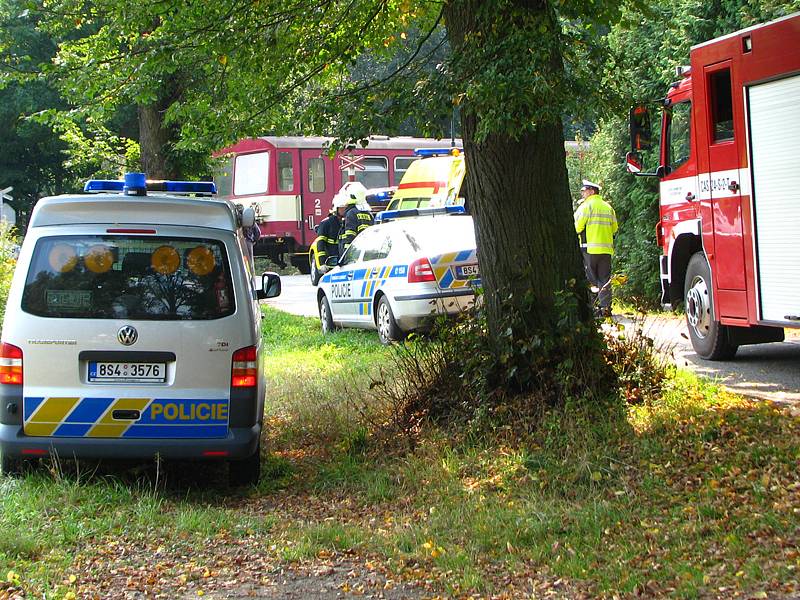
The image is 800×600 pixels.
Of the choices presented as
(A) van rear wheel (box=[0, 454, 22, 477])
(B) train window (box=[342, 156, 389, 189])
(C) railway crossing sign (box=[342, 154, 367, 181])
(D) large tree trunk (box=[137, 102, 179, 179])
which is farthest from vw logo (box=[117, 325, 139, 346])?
(B) train window (box=[342, 156, 389, 189])

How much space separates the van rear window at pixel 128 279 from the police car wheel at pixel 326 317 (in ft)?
29.3

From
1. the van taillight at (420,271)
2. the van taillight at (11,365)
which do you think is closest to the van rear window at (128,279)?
the van taillight at (11,365)

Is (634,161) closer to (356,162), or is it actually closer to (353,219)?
(353,219)

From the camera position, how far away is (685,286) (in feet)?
39.7

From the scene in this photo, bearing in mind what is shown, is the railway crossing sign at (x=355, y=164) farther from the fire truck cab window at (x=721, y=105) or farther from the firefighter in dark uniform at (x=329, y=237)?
the fire truck cab window at (x=721, y=105)

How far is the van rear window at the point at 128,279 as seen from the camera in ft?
22.9

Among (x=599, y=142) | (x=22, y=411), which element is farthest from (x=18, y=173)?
(x=22, y=411)

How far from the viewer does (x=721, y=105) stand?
1062 cm

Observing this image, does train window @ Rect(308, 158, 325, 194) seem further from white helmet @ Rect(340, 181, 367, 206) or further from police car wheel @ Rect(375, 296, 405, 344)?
police car wheel @ Rect(375, 296, 405, 344)

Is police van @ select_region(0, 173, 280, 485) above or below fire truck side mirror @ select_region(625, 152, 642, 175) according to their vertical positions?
below

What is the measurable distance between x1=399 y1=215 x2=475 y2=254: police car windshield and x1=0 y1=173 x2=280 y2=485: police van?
6.48 metres

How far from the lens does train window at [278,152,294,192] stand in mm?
31578

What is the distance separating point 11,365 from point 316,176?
25.5 meters

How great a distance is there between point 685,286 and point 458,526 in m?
6.66
